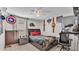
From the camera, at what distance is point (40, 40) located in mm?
1947

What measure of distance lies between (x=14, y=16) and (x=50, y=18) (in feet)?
1.76

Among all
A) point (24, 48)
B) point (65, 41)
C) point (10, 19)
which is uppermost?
point (10, 19)

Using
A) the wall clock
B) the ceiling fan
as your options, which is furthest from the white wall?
the ceiling fan

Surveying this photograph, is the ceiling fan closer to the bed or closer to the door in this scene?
the bed

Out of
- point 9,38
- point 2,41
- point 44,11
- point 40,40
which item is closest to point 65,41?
point 40,40

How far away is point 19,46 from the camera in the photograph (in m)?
1.94

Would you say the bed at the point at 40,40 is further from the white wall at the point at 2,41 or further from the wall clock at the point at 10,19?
the white wall at the point at 2,41

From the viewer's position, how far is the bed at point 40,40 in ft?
6.36

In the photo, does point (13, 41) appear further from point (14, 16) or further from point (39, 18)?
point (39, 18)

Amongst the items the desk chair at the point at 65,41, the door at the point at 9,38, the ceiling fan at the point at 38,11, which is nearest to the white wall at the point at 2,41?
the door at the point at 9,38

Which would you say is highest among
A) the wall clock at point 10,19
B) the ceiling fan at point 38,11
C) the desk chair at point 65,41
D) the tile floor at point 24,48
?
the ceiling fan at point 38,11

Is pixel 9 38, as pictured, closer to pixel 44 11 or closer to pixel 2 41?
pixel 2 41
